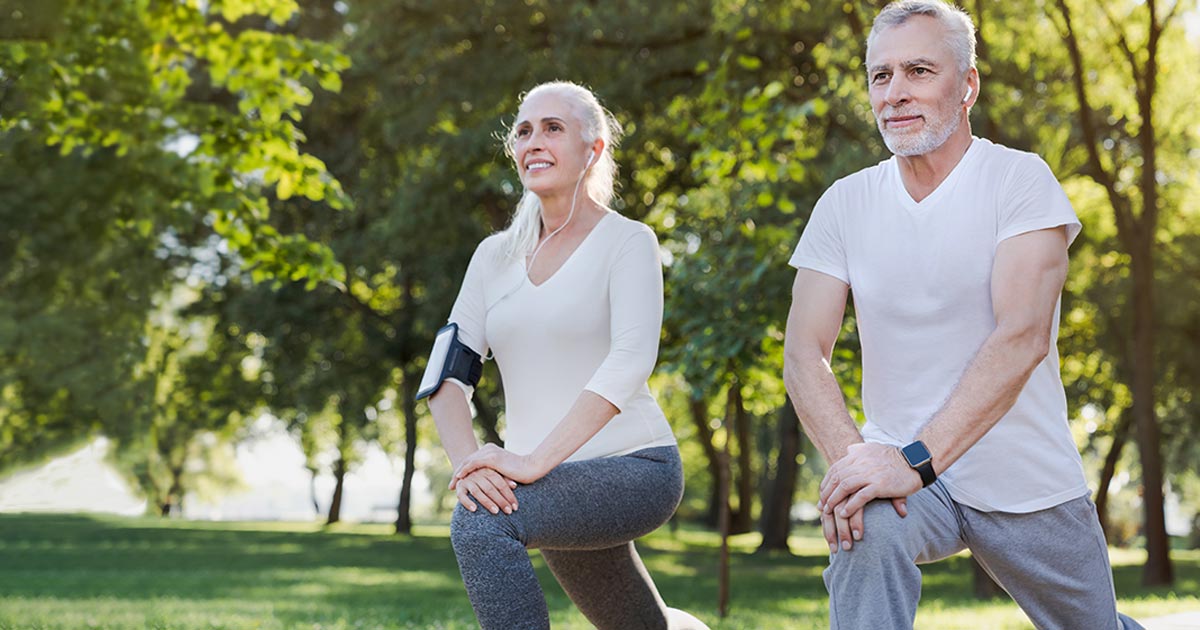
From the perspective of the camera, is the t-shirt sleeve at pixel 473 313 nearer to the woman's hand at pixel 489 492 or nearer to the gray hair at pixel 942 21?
the woman's hand at pixel 489 492

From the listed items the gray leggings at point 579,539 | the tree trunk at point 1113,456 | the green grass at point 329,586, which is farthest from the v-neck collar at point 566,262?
the tree trunk at point 1113,456

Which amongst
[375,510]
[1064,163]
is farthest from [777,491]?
[375,510]

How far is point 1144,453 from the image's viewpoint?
17.7m

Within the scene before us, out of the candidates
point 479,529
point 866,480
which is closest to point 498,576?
point 479,529

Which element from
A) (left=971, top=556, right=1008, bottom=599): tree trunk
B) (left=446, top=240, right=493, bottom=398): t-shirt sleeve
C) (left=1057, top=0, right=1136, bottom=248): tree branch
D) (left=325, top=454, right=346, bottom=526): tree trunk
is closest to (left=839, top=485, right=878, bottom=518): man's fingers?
(left=446, top=240, right=493, bottom=398): t-shirt sleeve

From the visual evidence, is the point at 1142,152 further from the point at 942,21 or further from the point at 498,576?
the point at 498,576

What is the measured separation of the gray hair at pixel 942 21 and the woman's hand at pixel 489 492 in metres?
1.57

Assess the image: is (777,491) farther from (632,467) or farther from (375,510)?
(375,510)

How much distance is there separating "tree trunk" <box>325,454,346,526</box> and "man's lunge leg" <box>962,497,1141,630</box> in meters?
46.4

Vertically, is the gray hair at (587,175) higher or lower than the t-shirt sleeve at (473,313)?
higher

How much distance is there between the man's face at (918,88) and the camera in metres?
3.44

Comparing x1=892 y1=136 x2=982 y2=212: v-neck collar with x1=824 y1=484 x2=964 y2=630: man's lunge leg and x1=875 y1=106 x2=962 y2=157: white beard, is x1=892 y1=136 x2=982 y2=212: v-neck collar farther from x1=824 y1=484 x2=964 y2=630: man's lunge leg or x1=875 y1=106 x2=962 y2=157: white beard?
x1=824 y1=484 x2=964 y2=630: man's lunge leg

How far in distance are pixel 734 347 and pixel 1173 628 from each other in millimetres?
4777

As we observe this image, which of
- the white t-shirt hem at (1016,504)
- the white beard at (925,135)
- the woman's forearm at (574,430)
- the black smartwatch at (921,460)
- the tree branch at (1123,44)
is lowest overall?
the white t-shirt hem at (1016,504)
